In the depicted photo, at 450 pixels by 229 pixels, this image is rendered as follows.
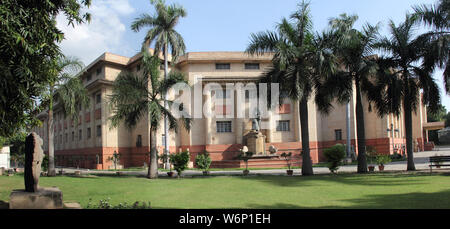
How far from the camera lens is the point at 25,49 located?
7.66 meters

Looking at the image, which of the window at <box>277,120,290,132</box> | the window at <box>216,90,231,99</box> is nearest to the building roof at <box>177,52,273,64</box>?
the window at <box>216,90,231,99</box>

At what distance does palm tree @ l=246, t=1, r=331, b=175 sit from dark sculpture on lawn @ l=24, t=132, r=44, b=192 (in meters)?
11.3

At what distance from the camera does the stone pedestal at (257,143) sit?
31750 millimetres

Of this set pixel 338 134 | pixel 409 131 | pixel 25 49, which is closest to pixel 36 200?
pixel 25 49

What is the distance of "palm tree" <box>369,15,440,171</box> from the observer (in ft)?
56.9

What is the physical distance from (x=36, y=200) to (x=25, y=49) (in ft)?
11.2

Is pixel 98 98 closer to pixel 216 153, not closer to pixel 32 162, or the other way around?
pixel 216 153

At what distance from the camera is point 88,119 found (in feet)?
122

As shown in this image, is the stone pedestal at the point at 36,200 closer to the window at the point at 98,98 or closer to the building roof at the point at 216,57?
the building roof at the point at 216,57

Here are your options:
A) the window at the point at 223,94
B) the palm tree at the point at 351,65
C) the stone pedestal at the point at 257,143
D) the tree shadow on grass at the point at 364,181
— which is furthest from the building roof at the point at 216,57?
the tree shadow on grass at the point at 364,181

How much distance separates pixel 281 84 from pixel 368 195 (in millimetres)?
8808

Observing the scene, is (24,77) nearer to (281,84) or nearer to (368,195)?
(368,195)

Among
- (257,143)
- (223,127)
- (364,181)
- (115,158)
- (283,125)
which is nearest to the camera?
(364,181)

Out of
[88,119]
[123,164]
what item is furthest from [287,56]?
[88,119]
